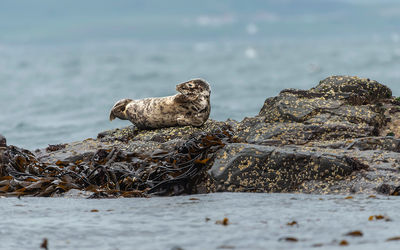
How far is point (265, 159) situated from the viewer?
5.44 meters

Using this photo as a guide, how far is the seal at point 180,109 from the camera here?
9.50 meters

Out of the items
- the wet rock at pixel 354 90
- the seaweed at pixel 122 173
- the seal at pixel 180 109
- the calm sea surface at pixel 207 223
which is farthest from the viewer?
the seal at pixel 180 109

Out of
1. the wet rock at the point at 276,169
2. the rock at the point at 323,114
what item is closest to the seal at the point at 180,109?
the rock at the point at 323,114

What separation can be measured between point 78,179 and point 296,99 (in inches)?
143

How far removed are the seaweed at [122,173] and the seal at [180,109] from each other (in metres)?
2.69

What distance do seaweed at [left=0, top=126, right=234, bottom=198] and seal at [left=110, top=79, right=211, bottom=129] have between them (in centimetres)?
269

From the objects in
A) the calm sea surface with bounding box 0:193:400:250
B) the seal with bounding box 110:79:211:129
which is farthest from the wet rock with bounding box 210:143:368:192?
the seal with bounding box 110:79:211:129

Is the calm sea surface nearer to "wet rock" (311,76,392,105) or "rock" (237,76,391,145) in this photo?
"rock" (237,76,391,145)

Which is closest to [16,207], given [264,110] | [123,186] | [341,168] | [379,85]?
[123,186]

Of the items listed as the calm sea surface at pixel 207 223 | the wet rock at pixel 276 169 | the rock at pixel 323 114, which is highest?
the rock at pixel 323 114

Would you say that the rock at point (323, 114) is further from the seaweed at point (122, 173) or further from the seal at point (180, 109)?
the seal at point (180, 109)

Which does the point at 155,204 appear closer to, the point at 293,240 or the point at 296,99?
the point at 293,240

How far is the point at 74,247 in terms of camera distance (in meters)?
3.17

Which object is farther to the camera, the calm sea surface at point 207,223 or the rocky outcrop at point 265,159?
the rocky outcrop at point 265,159
